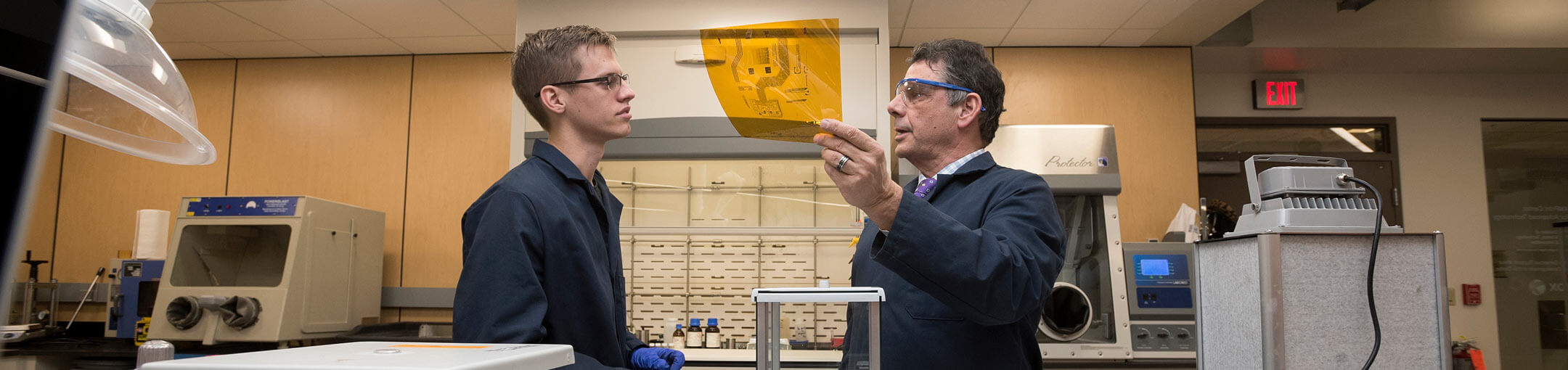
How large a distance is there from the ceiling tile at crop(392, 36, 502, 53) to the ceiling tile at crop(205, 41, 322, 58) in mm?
574

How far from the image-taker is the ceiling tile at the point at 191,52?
4516 millimetres

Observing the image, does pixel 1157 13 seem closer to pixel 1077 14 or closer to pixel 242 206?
pixel 1077 14

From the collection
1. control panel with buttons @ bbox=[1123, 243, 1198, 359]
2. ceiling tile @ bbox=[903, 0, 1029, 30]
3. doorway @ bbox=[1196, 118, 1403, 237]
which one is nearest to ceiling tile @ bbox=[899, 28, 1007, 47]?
ceiling tile @ bbox=[903, 0, 1029, 30]

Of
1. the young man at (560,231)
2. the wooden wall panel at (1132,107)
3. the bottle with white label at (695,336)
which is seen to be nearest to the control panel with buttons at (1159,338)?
the wooden wall panel at (1132,107)

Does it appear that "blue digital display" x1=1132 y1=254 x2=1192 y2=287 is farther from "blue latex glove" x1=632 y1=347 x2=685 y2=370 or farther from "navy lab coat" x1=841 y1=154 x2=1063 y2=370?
"blue latex glove" x1=632 y1=347 x2=685 y2=370

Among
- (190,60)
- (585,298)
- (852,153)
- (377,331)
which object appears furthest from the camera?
(190,60)

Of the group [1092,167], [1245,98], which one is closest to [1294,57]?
[1245,98]

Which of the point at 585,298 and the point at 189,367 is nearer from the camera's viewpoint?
the point at 189,367

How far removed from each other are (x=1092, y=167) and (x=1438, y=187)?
2.59 metres

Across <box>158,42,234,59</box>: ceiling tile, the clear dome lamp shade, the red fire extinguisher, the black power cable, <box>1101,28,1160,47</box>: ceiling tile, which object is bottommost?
the red fire extinguisher

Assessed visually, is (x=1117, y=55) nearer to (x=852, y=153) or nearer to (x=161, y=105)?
(x=852, y=153)

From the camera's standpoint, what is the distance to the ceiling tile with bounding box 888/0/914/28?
3.82 m

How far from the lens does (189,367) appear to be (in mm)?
617

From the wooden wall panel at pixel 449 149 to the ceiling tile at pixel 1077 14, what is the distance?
Answer: 2675mm
